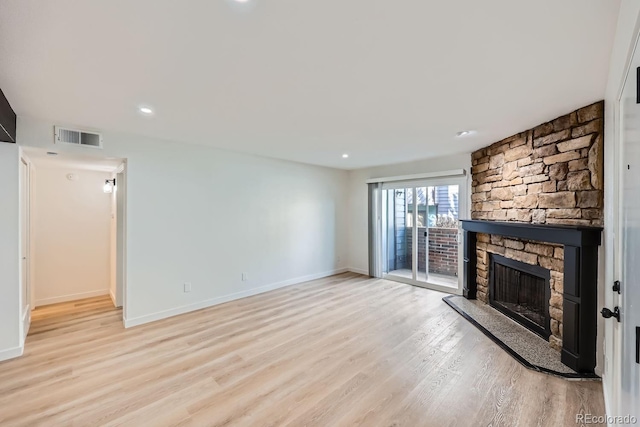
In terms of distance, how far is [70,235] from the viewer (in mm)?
4625

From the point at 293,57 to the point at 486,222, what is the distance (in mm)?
3337

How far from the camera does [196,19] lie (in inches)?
54.6

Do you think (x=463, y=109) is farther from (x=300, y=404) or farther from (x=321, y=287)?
(x=321, y=287)

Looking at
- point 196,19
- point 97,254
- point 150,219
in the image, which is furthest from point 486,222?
point 97,254

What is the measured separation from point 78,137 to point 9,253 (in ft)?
4.50

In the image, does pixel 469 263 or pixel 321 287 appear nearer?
pixel 469 263

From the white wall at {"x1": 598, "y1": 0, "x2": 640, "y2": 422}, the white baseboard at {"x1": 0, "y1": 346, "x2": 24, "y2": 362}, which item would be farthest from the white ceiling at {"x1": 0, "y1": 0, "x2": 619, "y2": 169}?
the white baseboard at {"x1": 0, "y1": 346, "x2": 24, "y2": 362}

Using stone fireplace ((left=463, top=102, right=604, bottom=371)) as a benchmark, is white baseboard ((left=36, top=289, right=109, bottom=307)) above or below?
below

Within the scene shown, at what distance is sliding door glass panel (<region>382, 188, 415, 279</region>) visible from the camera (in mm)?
5523

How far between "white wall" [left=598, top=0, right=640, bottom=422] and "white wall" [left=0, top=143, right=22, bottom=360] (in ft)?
15.2

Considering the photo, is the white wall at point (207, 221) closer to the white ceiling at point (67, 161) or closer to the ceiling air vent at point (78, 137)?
the ceiling air vent at point (78, 137)

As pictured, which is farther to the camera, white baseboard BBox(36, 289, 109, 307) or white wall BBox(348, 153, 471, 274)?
white wall BBox(348, 153, 471, 274)

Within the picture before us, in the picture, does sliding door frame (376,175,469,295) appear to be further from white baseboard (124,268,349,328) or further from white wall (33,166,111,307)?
white wall (33,166,111,307)

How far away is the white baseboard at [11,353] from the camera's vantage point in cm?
271
